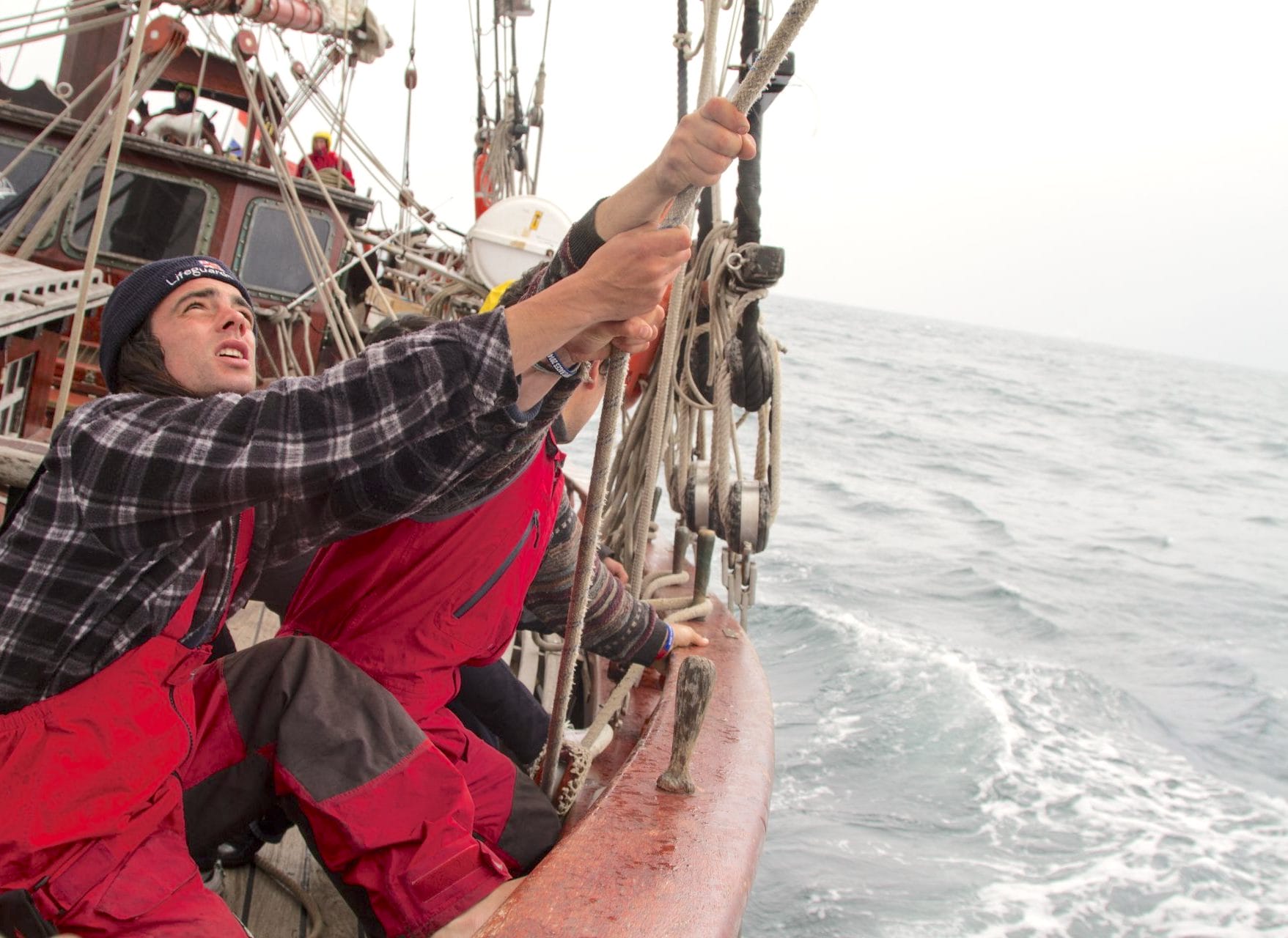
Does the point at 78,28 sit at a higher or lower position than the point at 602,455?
higher

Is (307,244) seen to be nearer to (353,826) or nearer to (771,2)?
(771,2)

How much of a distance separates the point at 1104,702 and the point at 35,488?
6.71 meters

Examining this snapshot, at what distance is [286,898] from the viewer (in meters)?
1.97

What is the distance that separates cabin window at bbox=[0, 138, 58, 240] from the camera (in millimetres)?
5406

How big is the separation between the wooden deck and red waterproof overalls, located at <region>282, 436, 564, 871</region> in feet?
1.57

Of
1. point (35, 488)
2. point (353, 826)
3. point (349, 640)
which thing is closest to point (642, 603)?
point (349, 640)

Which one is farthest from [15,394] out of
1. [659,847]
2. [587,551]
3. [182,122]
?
[182,122]

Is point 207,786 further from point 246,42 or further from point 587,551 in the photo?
point 246,42

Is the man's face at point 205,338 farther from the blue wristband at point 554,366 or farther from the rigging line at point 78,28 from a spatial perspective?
the rigging line at point 78,28

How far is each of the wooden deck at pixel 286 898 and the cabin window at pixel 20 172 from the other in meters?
4.55

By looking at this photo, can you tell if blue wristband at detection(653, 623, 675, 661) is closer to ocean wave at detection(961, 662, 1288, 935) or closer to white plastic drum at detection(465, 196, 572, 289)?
ocean wave at detection(961, 662, 1288, 935)

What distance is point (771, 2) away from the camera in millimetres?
2453

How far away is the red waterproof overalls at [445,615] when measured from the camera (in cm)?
161

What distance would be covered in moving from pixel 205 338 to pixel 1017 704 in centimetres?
604
